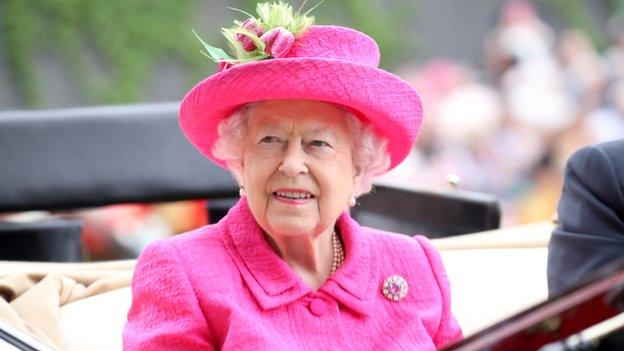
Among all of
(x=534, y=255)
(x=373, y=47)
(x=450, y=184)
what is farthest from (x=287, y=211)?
(x=450, y=184)

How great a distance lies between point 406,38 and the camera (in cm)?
705

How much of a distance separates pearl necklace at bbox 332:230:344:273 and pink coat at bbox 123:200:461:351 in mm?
15

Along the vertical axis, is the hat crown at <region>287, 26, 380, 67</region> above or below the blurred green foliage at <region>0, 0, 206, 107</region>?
above

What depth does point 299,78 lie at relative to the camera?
2217mm

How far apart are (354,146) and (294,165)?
0.17 meters

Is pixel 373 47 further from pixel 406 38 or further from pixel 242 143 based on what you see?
pixel 406 38

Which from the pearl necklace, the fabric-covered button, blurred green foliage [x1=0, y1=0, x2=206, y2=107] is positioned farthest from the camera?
blurred green foliage [x1=0, y1=0, x2=206, y2=107]

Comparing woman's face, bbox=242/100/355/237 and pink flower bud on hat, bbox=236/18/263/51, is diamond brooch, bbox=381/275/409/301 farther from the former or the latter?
pink flower bud on hat, bbox=236/18/263/51

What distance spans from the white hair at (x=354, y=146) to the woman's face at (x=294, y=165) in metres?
0.04

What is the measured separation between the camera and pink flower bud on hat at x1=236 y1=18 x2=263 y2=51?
7.55ft

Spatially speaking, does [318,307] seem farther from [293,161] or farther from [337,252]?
[293,161]

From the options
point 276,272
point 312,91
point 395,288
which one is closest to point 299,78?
point 312,91

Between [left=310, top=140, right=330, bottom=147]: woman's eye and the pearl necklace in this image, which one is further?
the pearl necklace

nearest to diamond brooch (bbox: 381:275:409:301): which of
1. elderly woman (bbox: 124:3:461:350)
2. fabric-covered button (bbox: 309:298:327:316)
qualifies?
elderly woman (bbox: 124:3:461:350)
